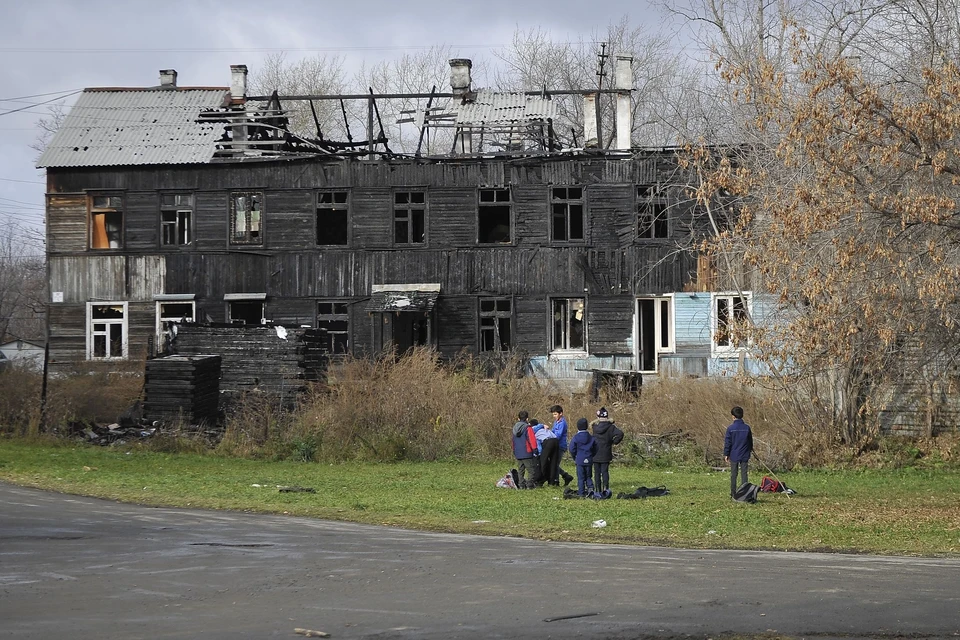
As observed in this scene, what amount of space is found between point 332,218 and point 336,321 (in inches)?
150

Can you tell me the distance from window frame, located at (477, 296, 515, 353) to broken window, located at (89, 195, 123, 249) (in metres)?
13.4

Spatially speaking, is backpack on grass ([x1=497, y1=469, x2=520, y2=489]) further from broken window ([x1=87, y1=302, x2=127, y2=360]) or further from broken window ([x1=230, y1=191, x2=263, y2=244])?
broken window ([x1=87, y1=302, x2=127, y2=360])

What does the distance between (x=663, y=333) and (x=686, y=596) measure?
98.1ft

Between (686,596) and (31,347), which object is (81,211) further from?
(31,347)

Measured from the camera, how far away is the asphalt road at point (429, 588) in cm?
945

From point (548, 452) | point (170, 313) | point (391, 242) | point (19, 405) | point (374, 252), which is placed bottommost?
point (548, 452)

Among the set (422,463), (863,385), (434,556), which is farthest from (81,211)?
(434,556)

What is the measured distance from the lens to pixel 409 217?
1615 inches

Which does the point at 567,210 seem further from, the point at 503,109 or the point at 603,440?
the point at 603,440

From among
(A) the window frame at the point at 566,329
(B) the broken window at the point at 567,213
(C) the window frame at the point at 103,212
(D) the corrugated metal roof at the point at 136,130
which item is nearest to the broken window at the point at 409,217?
(B) the broken window at the point at 567,213

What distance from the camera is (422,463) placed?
27953 mm

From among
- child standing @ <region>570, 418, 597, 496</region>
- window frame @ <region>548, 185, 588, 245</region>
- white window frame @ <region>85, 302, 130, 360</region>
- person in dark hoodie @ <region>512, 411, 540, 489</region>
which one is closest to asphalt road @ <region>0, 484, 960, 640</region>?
child standing @ <region>570, 418, 597, 496</region>

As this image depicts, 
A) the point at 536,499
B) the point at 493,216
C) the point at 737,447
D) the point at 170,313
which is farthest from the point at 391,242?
the point at 737,447

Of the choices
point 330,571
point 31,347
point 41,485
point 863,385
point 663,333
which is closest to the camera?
point 330,571
